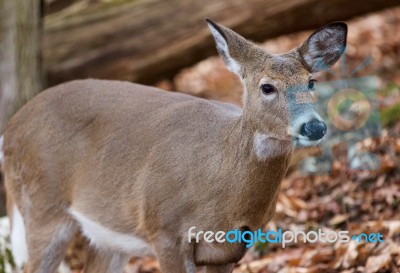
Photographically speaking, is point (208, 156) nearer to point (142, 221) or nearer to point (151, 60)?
point (142, 221)

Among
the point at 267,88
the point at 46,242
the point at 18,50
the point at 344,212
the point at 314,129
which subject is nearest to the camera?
the point at 314,129

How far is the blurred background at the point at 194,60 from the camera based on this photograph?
756 centimetres

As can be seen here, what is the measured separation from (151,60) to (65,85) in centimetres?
357

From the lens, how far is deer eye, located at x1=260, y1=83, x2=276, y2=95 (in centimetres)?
487

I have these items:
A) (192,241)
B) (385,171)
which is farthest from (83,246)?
(192,241)

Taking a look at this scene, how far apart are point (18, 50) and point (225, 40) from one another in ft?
14.3

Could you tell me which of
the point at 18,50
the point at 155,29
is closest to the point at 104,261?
the point at 18,50

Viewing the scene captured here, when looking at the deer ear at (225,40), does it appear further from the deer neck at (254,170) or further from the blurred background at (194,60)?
the blurred background at (194,60)

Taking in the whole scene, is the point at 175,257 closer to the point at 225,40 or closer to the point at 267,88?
the point at 267,88

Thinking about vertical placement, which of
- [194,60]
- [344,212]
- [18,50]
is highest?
[18,50]

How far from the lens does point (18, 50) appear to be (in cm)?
898

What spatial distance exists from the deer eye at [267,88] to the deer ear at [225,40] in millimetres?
348

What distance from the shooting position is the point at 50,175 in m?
6.24

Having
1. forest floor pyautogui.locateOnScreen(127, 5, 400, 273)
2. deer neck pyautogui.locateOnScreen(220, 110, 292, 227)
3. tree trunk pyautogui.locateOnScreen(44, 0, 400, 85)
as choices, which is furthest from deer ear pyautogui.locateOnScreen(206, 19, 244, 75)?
tree trunk pyautogui.locateOnScreen(44, 0, 400, 85)
